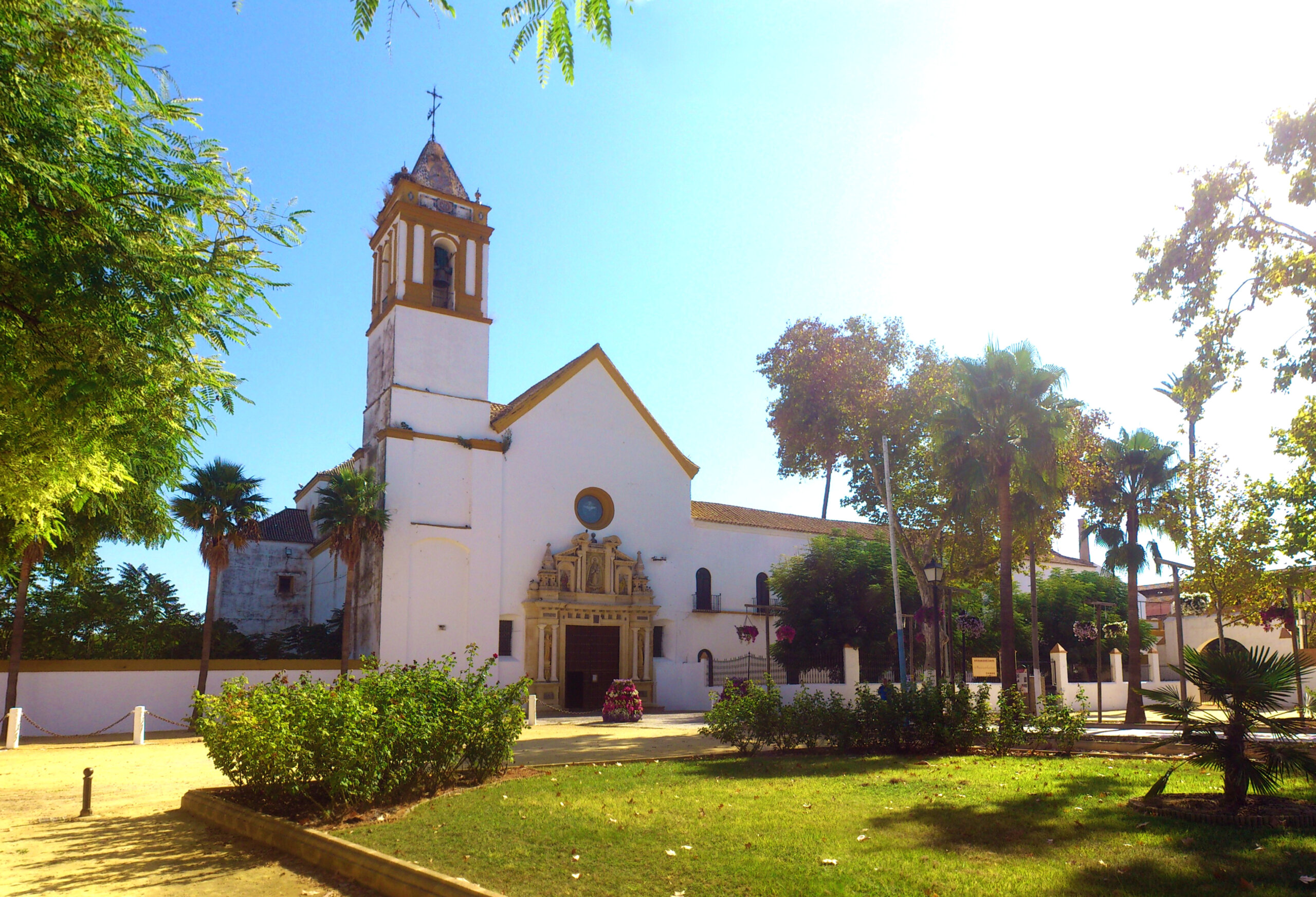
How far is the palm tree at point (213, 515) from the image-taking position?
24250mm

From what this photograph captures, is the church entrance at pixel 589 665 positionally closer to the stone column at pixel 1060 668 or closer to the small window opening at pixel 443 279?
the small window opening at pixel 443 279

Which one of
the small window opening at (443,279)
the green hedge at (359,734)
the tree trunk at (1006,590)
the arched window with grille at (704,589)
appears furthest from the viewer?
the arched window with grille at (704,589)

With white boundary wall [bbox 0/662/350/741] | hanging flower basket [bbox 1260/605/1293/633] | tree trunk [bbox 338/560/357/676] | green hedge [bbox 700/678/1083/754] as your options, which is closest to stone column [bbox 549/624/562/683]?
tree trunk [bbox 338/560/357/676]

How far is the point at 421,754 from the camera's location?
9773 mm

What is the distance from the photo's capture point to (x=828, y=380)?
29.8m

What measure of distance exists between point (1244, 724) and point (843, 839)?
3.71 meters


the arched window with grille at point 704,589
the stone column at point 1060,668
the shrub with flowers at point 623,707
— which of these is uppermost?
the arched window with grille at point 704,589

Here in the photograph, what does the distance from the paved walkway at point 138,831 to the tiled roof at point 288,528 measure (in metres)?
19.8

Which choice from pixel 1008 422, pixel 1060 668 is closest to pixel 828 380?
pixel 1008 422

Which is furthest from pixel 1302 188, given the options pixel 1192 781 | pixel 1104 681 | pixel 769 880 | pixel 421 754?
pixel 1104 681

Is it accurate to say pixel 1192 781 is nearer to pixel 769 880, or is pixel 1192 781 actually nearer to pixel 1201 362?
pixel 769 880

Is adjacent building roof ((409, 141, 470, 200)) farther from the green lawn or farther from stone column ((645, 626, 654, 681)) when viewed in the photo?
the green lawn

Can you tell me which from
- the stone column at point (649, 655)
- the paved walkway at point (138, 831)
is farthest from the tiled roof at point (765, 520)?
the paved walkway at point (138, 831)

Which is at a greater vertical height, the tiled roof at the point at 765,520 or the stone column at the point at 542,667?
the tiled roof at the point at 765,520
